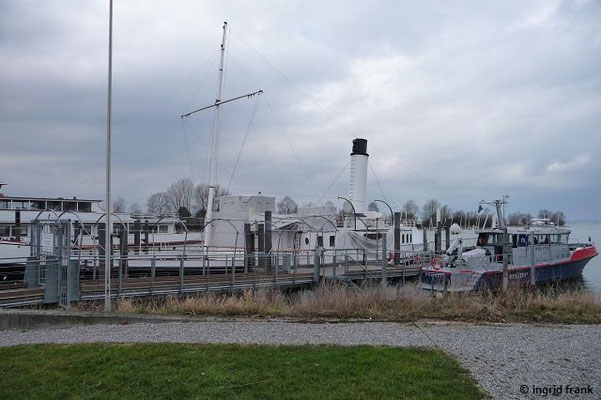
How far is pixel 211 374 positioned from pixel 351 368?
1.73 m

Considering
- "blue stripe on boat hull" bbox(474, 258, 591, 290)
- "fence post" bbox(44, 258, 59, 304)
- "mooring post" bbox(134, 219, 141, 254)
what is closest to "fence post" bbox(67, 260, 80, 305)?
"fence post" bbox(44, 258, 59, 304)

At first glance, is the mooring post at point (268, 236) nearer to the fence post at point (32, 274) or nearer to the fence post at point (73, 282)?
the fence post at point (32, 274)

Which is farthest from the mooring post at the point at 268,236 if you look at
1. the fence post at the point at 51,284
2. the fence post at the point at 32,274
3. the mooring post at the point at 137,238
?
the fence post at the point at 51,284

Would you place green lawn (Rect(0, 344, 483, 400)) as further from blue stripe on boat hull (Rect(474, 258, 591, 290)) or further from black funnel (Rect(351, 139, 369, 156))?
black funnel (Rect(351, 139, 369, 156))

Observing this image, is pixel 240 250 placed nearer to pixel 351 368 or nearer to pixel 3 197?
pixel 351 368

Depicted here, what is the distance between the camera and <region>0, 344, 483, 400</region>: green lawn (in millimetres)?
5668

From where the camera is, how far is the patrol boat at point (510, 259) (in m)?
22.8

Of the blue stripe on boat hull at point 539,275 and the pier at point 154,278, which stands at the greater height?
the pier at point 154,278

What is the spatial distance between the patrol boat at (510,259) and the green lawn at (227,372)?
14.4 m

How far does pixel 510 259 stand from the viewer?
25797 millimetres

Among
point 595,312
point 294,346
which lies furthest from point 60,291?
point 595,312

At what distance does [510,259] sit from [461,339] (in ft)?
62.7

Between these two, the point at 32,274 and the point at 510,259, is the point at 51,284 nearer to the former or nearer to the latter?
the point at 32,274

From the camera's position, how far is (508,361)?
7.09 meters
